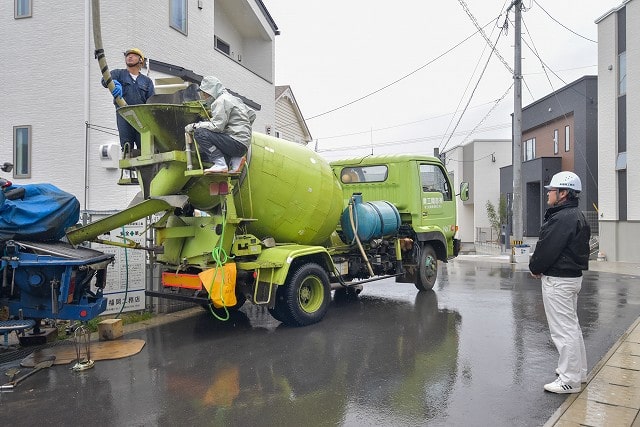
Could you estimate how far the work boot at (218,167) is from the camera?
6035mm

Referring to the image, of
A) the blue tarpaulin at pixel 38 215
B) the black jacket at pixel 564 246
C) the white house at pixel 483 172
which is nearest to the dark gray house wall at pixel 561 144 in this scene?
the white house at pixel 483 172

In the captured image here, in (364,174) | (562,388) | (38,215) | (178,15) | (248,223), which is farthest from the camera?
(178,15)

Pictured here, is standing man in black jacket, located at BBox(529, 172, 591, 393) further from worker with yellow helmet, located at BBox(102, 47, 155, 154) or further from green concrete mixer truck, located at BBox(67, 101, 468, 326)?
worker with yellow helmet, located at BBox(102, 47, 155, 154)

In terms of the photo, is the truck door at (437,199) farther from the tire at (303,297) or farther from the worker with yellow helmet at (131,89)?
the worker with yellow helmet at (131,89)

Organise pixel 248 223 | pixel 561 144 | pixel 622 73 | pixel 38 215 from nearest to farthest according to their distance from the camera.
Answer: pixel 38 215 → pixel 248 223 → pixel 622 73 → pixel 561 144

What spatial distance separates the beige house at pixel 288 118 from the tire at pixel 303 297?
12740 millimetres

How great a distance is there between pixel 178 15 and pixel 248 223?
301 inches

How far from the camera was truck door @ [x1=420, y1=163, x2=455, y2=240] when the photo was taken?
33.7ft

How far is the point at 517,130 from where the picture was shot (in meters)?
17.4

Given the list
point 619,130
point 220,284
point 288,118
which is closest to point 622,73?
point 619,130

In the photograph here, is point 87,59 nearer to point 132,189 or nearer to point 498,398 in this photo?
point 132,189

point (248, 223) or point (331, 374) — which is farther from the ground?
point (248, 223)

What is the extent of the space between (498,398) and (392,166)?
246 inches

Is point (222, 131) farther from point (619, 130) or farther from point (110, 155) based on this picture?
point (619, 130)
